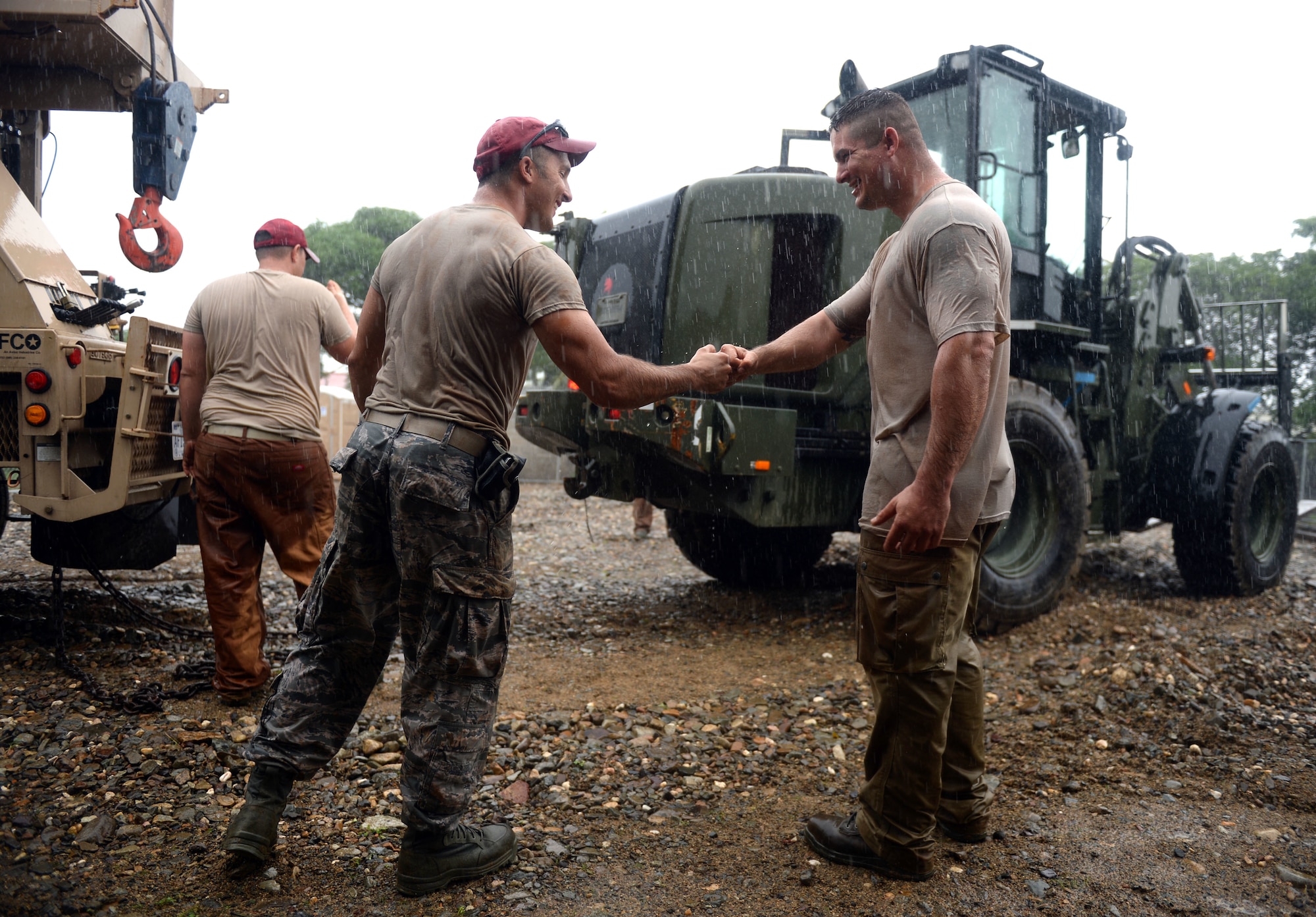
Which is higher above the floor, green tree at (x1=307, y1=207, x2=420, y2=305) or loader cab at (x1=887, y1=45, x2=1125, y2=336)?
green tree at (x1=307, y1=207, x2=420, y2=305)

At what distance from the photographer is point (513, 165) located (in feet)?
8.61

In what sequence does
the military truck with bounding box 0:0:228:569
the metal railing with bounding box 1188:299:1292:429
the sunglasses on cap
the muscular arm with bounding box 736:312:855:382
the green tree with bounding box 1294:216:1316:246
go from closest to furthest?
the sunglasses on cap < the muscular arm with bounding box 736:312:855:382 < the military truck with bounding box 0:0:228:569 < the metal railing with bounding box 1188:299:1292:429 < the green tree with bounding box 1294:216:1316:246

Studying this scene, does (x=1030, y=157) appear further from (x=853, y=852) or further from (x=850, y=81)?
(x=853, y=852)

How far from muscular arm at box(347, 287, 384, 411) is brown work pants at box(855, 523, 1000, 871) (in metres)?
1.45

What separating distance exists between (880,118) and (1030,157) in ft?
11.6

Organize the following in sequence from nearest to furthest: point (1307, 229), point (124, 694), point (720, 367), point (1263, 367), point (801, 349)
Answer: point (720, 367), point (801, 349), point (124, 694), point (1263, 367), point (1307, 229)

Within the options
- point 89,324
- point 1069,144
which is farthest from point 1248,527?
point 89,324

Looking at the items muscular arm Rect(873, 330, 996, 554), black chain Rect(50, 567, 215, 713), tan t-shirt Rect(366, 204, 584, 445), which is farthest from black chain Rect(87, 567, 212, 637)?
muscular arm Rect(873, 330, 996, 554)

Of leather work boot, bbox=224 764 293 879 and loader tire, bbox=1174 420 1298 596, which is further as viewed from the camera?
loader tire, bbox=1174 420 1298 596

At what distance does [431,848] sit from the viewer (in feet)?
8.11

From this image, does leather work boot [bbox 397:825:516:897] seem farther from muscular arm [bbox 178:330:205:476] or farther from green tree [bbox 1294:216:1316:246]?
green tree [bbox 1294:216:1316:246]

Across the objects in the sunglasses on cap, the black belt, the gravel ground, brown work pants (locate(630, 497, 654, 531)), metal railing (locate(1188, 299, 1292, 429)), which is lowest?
the gravel ground

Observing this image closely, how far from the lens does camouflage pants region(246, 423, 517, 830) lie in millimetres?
2410

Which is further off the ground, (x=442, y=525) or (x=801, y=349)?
(x=801, y=349)
